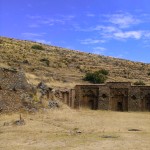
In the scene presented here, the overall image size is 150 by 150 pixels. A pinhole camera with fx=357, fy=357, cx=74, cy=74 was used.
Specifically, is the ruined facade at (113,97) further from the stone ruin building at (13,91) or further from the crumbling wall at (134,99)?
the stone ruin building at (13,91)

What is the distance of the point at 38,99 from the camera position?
31.9 metres

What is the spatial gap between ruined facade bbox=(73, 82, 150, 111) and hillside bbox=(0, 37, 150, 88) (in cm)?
398

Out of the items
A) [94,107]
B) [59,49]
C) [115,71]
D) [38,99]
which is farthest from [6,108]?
[59,49]

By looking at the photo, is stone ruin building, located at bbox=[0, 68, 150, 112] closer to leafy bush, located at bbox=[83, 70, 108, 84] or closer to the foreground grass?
leafy bush, located at bbox=[83, 70, 108, 84]

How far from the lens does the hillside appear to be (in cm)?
4991

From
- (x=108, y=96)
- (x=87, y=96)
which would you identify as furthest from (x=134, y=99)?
(x=87, y=96)

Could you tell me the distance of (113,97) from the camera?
4262 centimetres

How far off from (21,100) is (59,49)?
4743 centimetres

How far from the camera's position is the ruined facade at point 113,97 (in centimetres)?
4156

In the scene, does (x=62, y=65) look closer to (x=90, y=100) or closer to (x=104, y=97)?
(x=90, y=100)

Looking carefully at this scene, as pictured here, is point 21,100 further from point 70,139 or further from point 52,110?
point 70,139

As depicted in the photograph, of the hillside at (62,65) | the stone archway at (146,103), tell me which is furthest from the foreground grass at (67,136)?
the hillside at (62,65)

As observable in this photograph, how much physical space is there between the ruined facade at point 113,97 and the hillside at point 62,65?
3.98 m

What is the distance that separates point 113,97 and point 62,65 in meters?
18.3
